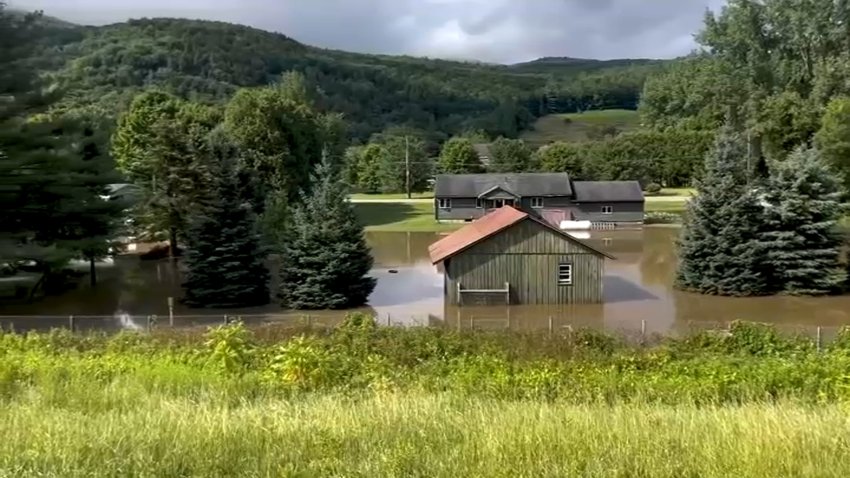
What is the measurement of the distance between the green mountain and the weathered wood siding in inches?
2133

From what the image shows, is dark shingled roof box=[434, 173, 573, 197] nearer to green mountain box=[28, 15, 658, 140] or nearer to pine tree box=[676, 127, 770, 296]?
pine tree box=[676, 127, 770, 296]

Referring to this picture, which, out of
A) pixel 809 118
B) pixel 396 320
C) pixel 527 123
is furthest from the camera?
pixel 527 123

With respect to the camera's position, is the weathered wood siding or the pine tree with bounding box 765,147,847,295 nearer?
the weathered wood siding

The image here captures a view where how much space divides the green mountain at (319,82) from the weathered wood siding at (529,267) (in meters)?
54.2

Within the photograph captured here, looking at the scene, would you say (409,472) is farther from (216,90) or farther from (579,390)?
(216,90)

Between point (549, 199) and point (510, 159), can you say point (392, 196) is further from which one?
point (549, 199)

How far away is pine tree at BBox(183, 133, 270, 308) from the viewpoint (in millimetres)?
25156

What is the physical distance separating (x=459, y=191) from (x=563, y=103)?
4525 inches

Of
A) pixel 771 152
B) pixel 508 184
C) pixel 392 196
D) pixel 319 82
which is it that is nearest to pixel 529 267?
pixel 771 152

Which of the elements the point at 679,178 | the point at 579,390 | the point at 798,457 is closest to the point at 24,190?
the point at 579,390

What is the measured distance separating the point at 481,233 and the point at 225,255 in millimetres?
8340

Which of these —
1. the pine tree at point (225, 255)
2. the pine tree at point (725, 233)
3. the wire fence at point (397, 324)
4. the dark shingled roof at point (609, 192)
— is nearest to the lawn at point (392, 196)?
the dark shingled roof at point (609, 192)

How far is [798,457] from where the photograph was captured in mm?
4035

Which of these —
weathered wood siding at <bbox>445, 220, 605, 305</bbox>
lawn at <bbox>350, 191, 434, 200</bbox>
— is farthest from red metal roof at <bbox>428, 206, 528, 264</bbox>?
lawn at <bbox>350, 191, 434, 200</bbox>
